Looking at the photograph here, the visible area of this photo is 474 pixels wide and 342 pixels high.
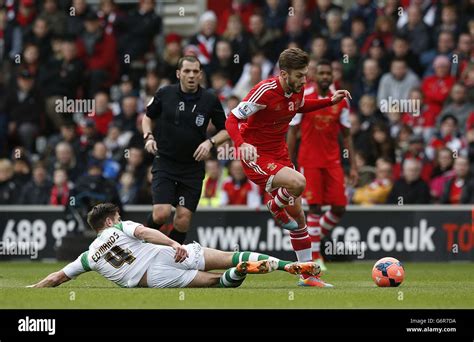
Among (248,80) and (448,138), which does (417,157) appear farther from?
(248,80)

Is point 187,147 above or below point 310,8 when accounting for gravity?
below

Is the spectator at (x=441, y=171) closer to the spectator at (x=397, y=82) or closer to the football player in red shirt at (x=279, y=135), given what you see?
the spectator at (x=397, y=82)

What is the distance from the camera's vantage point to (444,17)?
2147cm

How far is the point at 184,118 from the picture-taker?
47.3 feet

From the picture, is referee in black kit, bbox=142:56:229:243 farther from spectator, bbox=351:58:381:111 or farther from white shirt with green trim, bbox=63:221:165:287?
spectator, bbox=351:58:381:111

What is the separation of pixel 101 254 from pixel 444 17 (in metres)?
11.2

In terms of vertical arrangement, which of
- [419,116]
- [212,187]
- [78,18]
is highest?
[78,18]

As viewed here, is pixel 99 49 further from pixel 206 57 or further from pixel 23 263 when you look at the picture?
pixel 23 263

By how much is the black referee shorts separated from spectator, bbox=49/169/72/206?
19.1 ft

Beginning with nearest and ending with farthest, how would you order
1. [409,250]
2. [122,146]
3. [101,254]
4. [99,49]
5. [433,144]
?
[101,254] → [409,250] → [433,144] → [122,146] → [99,49]

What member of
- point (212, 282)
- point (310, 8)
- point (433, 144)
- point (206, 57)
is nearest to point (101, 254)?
point (212, 282)

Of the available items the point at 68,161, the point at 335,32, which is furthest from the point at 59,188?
the point at 335,32

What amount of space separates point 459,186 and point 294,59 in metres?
7.47

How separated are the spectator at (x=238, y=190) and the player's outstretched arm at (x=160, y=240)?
799 centimetres
